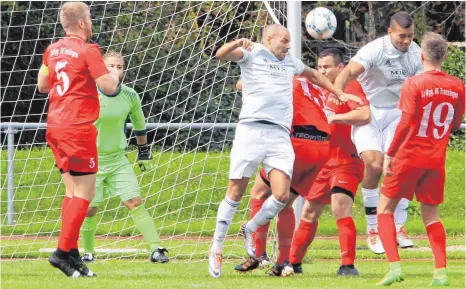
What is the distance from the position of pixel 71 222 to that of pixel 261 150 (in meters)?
1.56

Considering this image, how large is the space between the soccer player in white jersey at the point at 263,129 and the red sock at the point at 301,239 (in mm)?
540

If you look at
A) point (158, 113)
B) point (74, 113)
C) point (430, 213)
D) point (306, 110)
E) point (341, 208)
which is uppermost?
point (306, 110)

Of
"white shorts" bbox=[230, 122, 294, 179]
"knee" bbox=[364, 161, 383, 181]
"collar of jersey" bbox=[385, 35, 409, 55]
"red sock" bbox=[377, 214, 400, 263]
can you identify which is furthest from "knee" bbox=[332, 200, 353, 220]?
"collar of jersey" bbox=[385, 35, 409, 55]

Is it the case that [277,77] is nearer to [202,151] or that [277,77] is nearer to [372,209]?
[372,209]

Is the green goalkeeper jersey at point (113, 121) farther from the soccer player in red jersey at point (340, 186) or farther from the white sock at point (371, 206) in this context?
the white sock at point (371, 206)

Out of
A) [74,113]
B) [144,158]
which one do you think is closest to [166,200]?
[144,158]

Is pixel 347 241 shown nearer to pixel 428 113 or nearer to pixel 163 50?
pixel 428 113

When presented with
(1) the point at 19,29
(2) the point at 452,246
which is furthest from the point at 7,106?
(2) the point at 452,246

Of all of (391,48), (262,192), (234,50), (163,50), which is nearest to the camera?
(234,50)

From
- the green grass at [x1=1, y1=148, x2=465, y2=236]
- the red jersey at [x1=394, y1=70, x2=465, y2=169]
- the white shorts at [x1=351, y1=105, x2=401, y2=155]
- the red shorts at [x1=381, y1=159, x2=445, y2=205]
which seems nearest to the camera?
the red jersey at [x1=394, y1=70, x2=465, y2=169]

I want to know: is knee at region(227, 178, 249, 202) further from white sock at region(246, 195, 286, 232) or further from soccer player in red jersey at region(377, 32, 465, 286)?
soccer player in red jersey at region(377, 32, 465, 286)

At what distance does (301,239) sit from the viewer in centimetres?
945

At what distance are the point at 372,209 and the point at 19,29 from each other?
689cm

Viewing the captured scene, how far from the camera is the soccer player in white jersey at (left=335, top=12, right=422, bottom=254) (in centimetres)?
995
